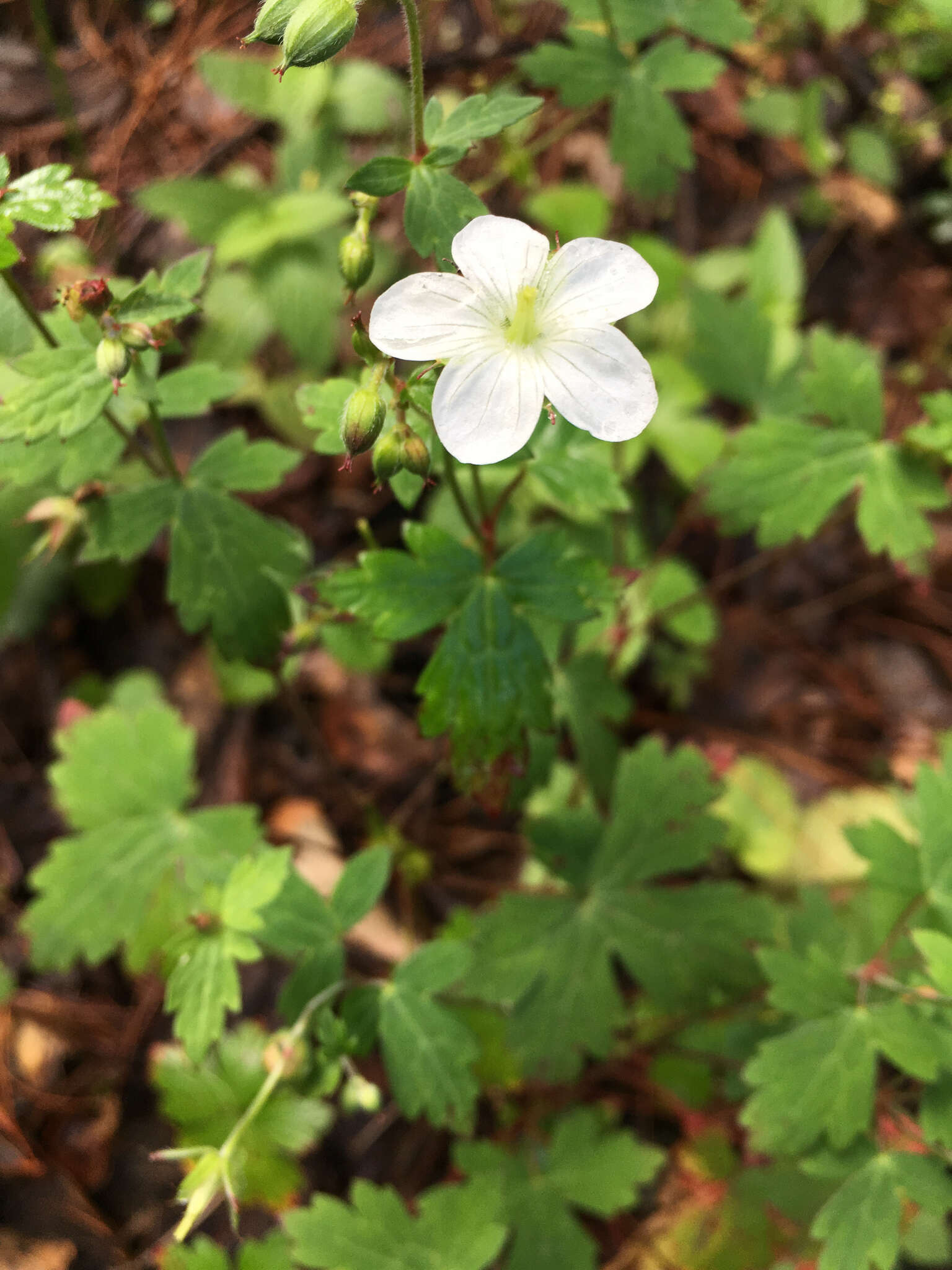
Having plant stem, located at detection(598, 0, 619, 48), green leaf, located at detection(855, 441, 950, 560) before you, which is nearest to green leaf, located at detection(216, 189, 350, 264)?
plant stem, located at detection(598, 0, 619, 48)

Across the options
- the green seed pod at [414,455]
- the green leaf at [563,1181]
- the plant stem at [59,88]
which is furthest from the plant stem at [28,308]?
the green leaf at [563,1181]

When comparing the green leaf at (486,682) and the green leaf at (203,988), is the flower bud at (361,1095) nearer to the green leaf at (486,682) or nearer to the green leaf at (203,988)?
the green leaf at (203,988)

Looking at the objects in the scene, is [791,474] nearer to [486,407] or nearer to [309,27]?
[486,407]

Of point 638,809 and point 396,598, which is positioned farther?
point 638,809

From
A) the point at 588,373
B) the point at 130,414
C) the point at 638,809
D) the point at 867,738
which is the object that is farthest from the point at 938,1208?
the point at 130,414

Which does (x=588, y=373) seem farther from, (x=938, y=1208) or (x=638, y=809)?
(x=938, y=1208)

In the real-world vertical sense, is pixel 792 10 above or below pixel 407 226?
below
